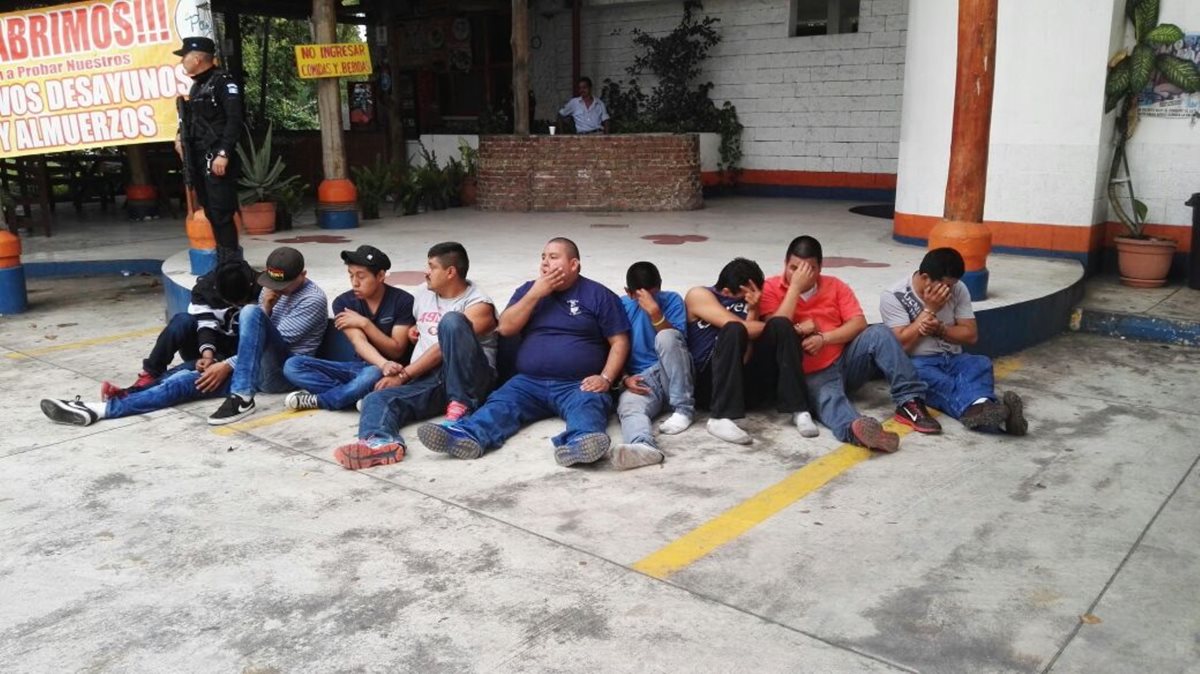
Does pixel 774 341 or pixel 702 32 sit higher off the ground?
pixel 702 32

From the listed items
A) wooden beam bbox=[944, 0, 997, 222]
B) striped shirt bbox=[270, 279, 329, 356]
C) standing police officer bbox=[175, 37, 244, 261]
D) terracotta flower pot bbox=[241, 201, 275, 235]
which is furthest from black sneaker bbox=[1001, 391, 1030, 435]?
terracotta flower pot bbox=[241, 201, 275, 235]

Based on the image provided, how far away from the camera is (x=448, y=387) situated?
15.3 feet

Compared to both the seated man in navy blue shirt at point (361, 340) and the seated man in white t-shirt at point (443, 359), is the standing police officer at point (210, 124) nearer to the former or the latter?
the seated man in navy blue shirt at point (361, 340)

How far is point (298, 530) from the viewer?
352 cm

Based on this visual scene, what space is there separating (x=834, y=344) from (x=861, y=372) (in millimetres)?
279

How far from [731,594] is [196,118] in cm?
518

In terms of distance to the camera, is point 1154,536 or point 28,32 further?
point 28,32

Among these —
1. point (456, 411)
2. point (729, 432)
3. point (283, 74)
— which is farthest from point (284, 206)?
point (283, 74)

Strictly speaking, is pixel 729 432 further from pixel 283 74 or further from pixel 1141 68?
pixel 283 74

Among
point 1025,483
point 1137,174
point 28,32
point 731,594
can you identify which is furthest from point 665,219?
point 731,594

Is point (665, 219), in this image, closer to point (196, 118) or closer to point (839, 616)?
point (196, 118)

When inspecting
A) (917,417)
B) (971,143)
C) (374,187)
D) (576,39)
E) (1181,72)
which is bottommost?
(917,417)

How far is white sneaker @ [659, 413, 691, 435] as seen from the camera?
15.0 feet

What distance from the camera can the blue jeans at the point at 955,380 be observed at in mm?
4633
